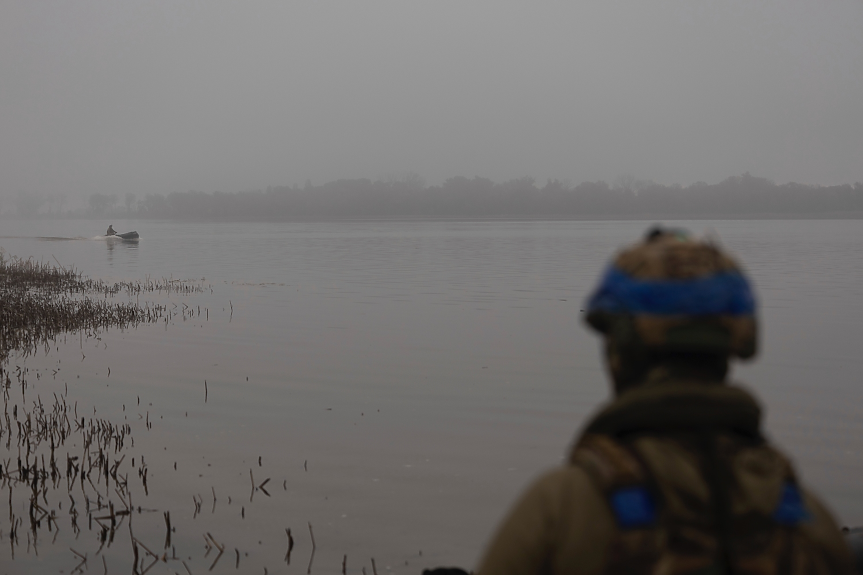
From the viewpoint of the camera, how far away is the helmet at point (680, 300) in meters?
1.94

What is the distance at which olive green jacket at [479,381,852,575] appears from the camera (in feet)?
6.21

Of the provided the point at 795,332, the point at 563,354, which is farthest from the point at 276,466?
the point at 795,332

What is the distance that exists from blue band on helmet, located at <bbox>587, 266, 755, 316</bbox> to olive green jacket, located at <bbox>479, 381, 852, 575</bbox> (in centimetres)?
19

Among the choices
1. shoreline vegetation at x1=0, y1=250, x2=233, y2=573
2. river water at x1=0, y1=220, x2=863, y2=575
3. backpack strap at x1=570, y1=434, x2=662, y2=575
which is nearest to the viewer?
backpack strap at x1=570, y1=434, x2=662, y2=575

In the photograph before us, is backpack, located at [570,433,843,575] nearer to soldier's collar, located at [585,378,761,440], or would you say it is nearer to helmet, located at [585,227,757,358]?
soldier's collar, located at [585,378,761,440]

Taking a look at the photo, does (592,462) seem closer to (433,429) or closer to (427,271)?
(433,429)

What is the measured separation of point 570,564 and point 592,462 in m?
0.25

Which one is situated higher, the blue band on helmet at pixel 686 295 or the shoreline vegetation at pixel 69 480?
the blue band on helmet at pixel 686 295

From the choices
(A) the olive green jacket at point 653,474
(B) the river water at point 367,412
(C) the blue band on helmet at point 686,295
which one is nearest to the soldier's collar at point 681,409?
(A) the olive green jacket at point 653,474

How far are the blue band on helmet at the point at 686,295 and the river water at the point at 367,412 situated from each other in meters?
5.39

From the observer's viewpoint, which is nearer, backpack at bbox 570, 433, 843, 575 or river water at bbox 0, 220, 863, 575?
backpack at bbox 570, 433, 843, 575

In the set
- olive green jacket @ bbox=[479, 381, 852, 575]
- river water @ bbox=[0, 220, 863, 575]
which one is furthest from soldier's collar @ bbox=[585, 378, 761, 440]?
river water @ bbox=[0, 220, 863, 575]

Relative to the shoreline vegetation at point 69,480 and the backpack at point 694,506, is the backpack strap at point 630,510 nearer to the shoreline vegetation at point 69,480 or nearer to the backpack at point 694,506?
the backpack at point 694,506

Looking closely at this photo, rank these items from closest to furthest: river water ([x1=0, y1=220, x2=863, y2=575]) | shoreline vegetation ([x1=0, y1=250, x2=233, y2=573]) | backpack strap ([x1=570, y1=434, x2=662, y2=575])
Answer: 1. backpack strap ([x1=570, y1=434, x2=662, y2=575])
2. shoreline vegetation ([x1=0, y1=250, x2=233, y2=573])
3. river water ([x1=0, y1=220, x2=863, y2=575])
